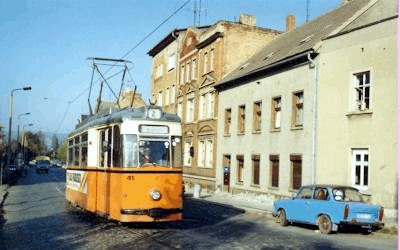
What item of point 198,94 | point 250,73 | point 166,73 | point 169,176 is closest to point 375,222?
point 169,176

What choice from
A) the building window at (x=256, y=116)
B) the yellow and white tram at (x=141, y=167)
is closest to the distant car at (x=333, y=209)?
the yellow and white tram at (x=141, y=167)

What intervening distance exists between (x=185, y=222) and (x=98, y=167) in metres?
3.42

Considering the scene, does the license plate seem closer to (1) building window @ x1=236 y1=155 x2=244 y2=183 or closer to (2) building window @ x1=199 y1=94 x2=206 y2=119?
(1) building window @ x1=236 y1=155 x2=244 y2=183

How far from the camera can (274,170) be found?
28328mm

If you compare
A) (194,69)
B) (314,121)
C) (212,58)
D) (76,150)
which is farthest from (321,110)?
(194,69)

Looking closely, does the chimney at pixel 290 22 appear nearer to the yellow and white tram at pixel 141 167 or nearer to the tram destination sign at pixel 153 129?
the yellow and white tram at pixel 141 167

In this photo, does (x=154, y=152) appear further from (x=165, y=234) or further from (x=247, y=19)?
(x=247, y=19)

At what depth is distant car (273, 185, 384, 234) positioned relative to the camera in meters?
15.6

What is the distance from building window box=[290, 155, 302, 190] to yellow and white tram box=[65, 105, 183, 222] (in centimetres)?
1195

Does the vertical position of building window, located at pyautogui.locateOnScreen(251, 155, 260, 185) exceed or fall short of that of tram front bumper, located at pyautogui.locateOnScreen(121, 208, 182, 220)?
it exceeds it

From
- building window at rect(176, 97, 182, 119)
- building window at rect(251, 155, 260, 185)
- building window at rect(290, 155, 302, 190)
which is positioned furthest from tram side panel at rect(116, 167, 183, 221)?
building window at rect(176, 97, 182, 119)

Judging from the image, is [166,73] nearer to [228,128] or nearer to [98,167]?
[228,128]

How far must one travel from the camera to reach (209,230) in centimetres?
1555

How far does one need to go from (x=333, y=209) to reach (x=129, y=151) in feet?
20.6
